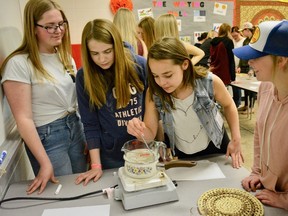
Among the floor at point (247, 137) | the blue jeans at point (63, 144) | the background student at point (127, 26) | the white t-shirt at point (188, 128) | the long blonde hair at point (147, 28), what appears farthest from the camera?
the floor at point (247, 137)

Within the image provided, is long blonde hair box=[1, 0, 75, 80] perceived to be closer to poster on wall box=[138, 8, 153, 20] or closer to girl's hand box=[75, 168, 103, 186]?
girl's hand box=[75, 168, 103, 186]

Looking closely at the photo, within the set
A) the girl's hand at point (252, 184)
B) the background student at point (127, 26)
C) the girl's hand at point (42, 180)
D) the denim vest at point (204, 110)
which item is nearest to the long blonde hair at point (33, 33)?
the girl's hand at point (42, 180)

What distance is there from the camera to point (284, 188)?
105cm

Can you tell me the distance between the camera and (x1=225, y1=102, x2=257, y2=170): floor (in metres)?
3.22

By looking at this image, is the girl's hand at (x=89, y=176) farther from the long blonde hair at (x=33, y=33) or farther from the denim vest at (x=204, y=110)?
the long blonde hair at (x=33, y=33)

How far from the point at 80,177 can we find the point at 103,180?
11 centimetres

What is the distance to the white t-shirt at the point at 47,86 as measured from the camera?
4.42 ft

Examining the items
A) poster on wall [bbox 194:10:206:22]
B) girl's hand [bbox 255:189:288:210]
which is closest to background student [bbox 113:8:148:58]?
girl's hand [bbox 255:189:288:210]

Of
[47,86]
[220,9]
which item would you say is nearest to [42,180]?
[47,86]

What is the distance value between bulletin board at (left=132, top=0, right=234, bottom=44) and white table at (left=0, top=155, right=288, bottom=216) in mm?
3955

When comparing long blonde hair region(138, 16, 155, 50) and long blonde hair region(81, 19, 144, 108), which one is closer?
long blonde hair region(81, 19, 144, 108)

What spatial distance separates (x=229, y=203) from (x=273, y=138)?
0.93 ft

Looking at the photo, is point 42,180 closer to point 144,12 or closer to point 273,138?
point 273,138

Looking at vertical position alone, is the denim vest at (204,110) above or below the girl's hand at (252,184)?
above
